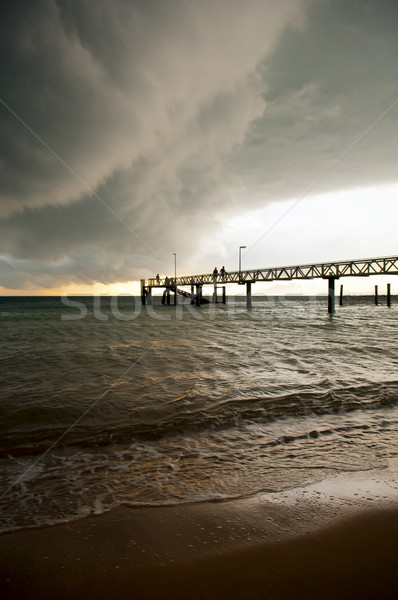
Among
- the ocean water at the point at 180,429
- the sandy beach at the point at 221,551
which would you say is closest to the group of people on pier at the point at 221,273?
the ocean water at the point at 180,429

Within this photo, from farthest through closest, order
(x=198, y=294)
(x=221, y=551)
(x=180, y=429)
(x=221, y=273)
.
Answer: (x=198, y=294) → (x=221, y=273) → (x=180, y=429) → (x=221, y=551)

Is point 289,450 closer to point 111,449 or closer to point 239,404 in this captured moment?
point 239,404

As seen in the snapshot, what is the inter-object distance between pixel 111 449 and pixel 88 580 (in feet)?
8.28

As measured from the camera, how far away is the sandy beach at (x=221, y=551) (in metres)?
2.03

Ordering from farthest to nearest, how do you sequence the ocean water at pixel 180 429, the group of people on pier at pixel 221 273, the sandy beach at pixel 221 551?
the group of people on pier at pixel 221 273 < the ocean water at pixel 180 429 < the sandy beach at pixel 221 551

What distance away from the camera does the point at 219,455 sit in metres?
4.27

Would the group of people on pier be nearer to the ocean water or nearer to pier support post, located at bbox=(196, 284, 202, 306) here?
pier support post, located at bbox=(196, 284, 202, 306)

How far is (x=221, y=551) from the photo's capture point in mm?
2404

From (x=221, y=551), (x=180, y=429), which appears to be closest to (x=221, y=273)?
(x=180, y=429)

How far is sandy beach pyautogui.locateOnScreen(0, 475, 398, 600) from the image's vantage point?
2.03 metres

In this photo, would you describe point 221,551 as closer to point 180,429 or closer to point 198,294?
point 180,429

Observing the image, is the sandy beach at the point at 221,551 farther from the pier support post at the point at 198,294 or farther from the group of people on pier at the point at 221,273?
the pier support post at the point at 198,294

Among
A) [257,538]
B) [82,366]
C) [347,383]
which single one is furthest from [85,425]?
[347,383]

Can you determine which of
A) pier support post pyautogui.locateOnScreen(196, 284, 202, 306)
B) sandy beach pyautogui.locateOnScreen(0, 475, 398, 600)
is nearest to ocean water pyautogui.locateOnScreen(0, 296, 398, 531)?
sandy beach pyautogui.locateOnScreen(0, 475, 398, 600)
